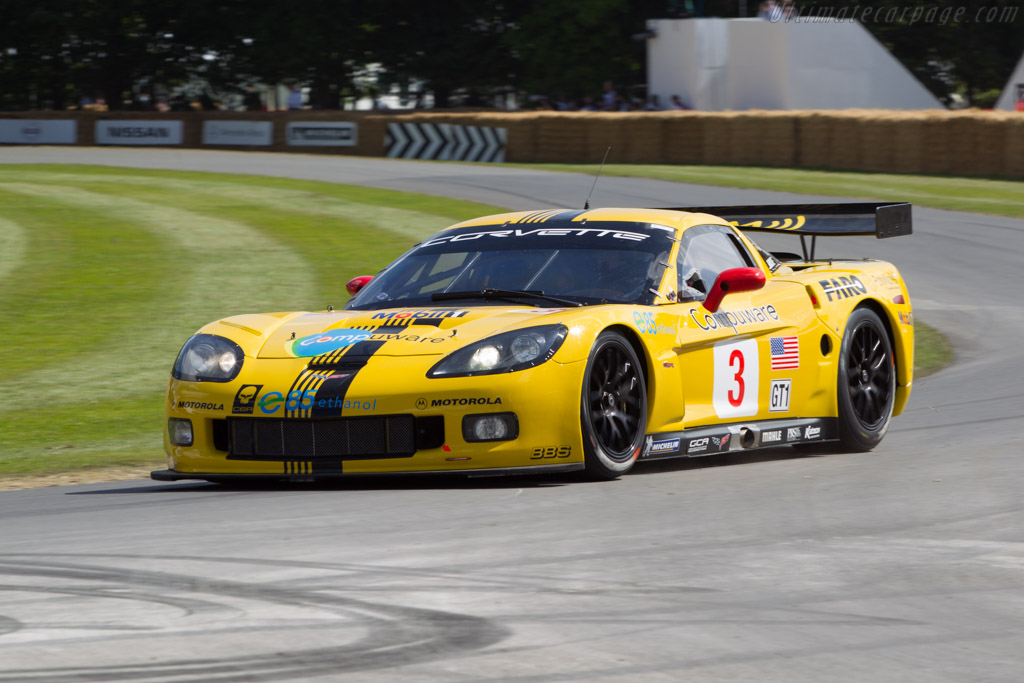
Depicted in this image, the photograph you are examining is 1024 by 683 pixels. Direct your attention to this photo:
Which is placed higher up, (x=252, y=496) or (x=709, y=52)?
(x=709, y=52)

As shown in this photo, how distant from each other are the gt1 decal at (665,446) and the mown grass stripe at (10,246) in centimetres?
1049

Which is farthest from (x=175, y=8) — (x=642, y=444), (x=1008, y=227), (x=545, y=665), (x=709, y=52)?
(x=545, y=665)

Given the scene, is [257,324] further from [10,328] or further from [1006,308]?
[1006,308]

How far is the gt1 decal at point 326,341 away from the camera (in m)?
6.60

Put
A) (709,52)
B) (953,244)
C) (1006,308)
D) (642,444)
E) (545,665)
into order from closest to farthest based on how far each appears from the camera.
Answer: (545,665) < (642,444) < (1006,308) < (953,244) < (709,52)

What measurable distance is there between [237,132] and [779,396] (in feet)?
111

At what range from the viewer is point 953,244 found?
19.9 metres

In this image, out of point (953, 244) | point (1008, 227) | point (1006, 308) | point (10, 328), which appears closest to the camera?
point (10, 328)

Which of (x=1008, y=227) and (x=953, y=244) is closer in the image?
(x=953, y=244)

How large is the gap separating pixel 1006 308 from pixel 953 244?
5.14 meters

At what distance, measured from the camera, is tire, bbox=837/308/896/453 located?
8133mm

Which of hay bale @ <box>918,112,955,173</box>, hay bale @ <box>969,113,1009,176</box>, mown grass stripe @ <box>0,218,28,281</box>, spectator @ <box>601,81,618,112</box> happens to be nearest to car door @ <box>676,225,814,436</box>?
mown grass stripe @ <box>0,218,28,281</box>

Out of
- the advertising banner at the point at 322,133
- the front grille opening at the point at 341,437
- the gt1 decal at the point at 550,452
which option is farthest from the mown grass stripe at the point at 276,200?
the gt1 decal at the point at 550,452

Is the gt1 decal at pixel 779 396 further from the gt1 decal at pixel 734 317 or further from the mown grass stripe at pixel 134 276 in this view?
the mown grass stripe at pixel 134 276
